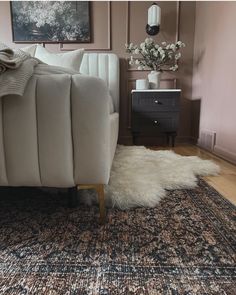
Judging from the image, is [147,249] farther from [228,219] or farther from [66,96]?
[66,96]

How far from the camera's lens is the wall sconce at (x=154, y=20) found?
8.77 ft

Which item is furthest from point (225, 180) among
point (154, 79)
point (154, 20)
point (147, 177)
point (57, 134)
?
point (154, 20)

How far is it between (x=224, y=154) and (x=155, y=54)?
1.36 metres

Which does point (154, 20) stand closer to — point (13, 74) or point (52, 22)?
point (52, 22)

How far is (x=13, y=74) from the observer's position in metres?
0.84

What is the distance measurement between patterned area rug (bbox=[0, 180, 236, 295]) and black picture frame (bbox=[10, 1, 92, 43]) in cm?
235

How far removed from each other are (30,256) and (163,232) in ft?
1.47

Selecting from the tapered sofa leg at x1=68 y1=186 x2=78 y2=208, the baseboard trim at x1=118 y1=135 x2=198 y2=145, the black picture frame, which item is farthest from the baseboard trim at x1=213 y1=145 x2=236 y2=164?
the black picture frame

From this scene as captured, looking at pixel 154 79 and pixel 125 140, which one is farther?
pixel 125 140

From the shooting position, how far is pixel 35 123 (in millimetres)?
862

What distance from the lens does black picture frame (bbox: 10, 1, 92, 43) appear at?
2809 mm

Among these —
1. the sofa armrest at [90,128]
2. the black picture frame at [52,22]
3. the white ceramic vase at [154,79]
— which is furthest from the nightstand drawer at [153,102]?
the sofa armrest at [90,128]

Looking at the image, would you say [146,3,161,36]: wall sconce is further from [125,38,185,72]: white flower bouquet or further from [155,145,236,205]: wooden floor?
[155,145,236,205]: wooden floor

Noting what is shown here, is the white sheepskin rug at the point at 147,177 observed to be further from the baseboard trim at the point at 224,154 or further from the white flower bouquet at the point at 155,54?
the white flower bouquet at the point at 155,54
